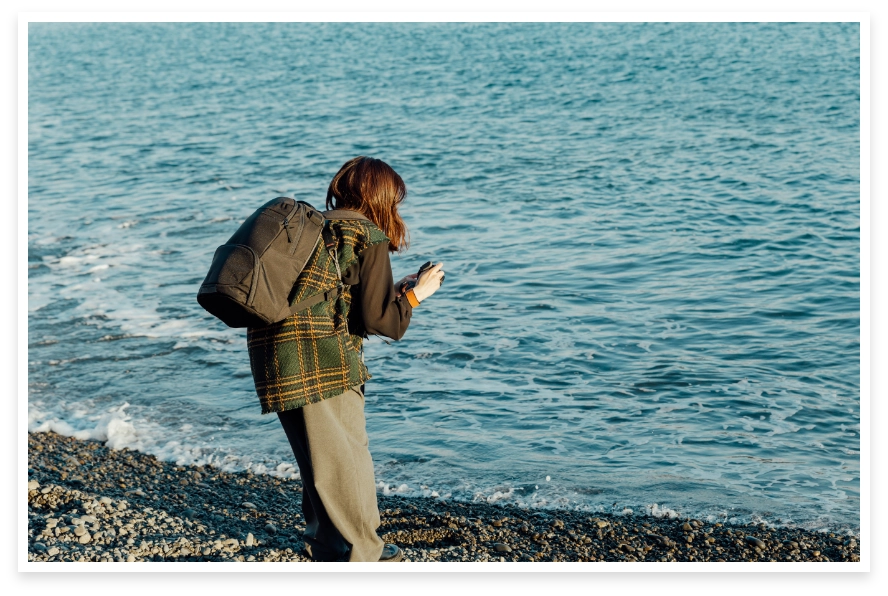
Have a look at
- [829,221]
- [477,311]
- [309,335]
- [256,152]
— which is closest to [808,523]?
[309,335]

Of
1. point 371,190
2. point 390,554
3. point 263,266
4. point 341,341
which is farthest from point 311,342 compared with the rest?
point 390,554

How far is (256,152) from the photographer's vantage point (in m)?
23.8

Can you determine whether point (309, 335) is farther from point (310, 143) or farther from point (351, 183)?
point (310, 143)

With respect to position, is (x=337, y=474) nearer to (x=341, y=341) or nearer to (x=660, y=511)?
(x=341, y=341)

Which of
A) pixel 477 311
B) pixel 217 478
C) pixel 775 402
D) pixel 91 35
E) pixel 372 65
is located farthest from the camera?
pixel 91 35

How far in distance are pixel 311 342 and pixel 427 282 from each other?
0.63m

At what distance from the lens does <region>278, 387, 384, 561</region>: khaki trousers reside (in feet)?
14.3

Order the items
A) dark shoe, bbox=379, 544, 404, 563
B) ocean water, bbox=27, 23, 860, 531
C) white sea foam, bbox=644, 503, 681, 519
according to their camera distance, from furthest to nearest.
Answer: ocean water, bbox=27, 23, 860, 531
white sea foam, bbox=644, 503, 681, 519
dark shoe, bbox=379, 544, 404, 563

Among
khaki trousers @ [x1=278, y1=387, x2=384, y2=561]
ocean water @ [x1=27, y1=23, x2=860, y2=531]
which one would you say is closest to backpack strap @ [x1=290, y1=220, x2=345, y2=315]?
khaki trousers @ [x1=278, y1=387, x2=384, y2=561]

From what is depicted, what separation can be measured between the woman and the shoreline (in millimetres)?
1149

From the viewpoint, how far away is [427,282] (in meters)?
4.41

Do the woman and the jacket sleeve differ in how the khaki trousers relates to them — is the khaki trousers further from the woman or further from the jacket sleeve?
the jacket sleeve

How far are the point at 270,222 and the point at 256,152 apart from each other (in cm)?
2057

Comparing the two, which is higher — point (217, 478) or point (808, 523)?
point (217, 478)
